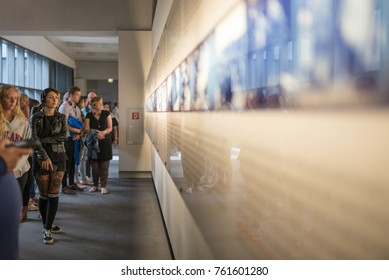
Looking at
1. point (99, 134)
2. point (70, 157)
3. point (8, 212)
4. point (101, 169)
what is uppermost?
point (99, 134)

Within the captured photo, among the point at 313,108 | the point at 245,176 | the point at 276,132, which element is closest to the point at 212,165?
the point at 245,176

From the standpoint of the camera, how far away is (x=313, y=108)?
864 millimetres

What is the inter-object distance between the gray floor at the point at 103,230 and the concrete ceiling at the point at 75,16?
12.4ft

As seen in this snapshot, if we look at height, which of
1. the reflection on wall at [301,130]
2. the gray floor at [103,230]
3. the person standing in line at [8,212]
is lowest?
the gray floor at [103,230]

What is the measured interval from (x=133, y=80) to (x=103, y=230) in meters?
5.24

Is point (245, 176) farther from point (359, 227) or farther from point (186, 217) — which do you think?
point (186, 217)

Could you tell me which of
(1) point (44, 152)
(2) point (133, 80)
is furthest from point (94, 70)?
(1) point (44, 152)

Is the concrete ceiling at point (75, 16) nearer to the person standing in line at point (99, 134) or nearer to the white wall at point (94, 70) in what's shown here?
the person standing in line at point (99, 134)

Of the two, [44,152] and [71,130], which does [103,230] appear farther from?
[71,130]

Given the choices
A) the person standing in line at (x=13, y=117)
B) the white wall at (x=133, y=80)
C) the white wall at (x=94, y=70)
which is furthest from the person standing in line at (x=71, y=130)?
the white wall at (x=94, y=70)

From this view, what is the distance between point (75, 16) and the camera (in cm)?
962

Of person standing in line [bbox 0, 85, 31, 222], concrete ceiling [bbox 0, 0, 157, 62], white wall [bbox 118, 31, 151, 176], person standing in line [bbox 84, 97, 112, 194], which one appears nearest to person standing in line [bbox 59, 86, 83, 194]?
person standing in line [bbox 84, 97, 112, 194]

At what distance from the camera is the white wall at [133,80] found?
9828 mm

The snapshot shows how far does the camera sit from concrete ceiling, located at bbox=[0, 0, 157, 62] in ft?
31.1
